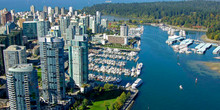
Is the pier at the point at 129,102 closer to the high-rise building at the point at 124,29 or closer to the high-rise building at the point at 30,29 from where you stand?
the high-rise building at the point at 124,29

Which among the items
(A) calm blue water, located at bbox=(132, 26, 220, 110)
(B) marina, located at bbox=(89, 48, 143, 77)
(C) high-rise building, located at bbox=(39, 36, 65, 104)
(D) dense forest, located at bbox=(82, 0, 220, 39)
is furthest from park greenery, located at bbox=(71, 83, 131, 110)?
(D) dense forest, located at bbox=(82, 0, 220, 39)

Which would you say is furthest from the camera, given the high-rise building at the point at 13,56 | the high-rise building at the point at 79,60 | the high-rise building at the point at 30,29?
the high-rise building at the point at 30,29

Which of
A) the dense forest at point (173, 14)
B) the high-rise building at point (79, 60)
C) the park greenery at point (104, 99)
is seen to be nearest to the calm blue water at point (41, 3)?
the high-rise building at point (79, 60)

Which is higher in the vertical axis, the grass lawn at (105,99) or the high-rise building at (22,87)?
the high-rise building at (22,87)

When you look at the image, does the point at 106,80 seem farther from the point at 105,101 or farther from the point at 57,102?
the point at 57,102

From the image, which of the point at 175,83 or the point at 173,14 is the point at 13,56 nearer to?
the point at 175,83

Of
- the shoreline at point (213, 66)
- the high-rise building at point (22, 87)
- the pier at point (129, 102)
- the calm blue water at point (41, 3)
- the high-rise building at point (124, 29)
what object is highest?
the calm blue water at point (41, 3)
